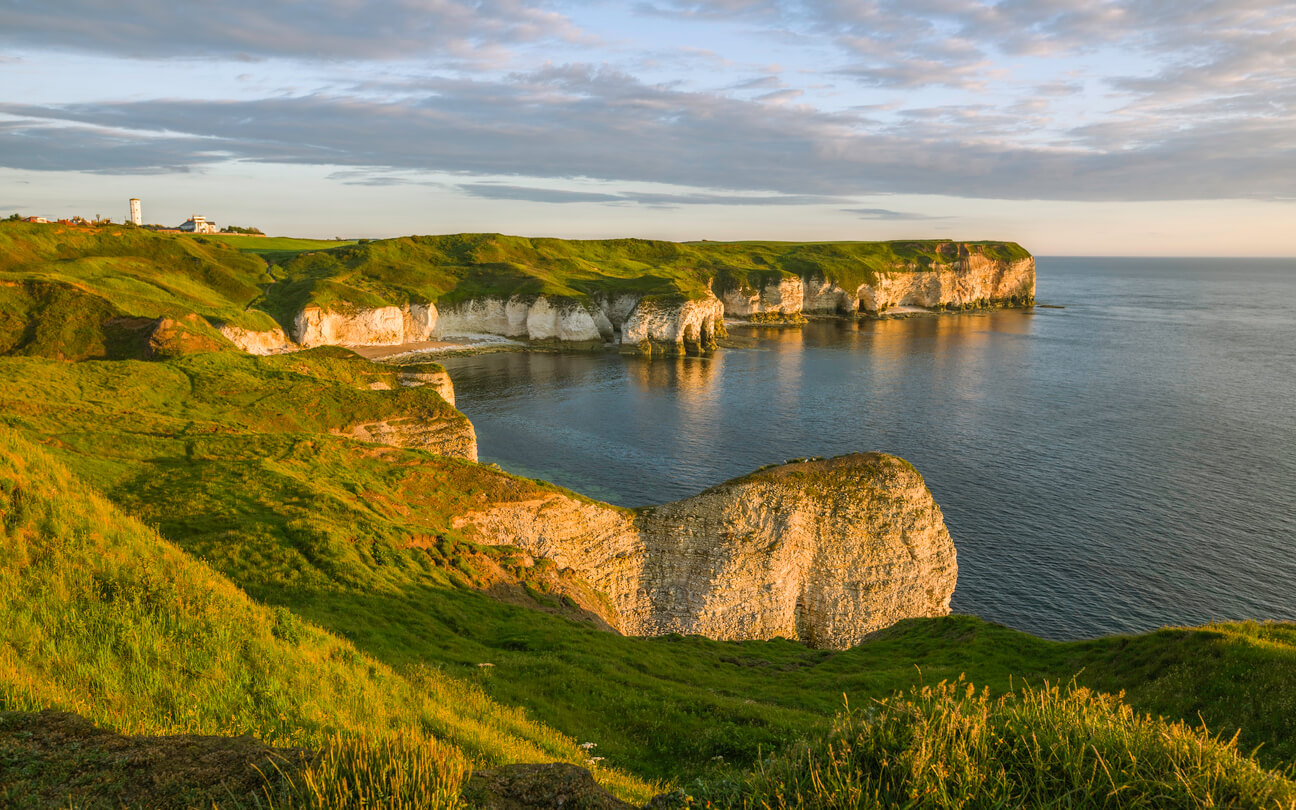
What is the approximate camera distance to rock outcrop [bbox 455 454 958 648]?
132 feet

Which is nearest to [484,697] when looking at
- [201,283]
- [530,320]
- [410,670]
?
[410,670]

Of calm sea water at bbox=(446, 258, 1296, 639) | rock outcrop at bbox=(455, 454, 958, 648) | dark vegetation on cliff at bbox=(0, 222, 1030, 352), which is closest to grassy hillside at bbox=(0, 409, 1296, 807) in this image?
rock outcrop at bbox=(455, 454, 958, 648)

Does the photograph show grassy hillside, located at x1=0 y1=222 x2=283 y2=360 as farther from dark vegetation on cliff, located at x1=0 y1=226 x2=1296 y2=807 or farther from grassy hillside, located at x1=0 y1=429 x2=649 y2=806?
grassy hillside, located at x1=0 y1=429 x2=649 y2=806

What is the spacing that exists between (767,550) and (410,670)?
1128 inches

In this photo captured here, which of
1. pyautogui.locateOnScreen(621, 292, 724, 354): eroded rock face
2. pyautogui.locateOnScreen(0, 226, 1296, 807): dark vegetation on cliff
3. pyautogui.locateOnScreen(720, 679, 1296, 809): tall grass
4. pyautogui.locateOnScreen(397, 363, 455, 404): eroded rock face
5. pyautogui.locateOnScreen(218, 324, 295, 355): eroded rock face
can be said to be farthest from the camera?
pyautogui.locateOnScreen(621, 292, 724, 354): eroded rock face

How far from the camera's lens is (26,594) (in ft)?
40.1

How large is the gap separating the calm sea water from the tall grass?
46.5 m

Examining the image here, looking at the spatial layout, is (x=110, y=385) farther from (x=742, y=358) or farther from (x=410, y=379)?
(x=742, y=358)

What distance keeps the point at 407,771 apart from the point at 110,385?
52489 millimetres

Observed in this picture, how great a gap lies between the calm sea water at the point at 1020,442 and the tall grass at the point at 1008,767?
1829 inches

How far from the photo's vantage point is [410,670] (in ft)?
57.5

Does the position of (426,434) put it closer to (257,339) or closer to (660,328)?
(257,339)

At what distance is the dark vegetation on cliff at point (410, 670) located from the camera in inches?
306

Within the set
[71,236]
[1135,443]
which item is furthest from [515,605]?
[71,236]
